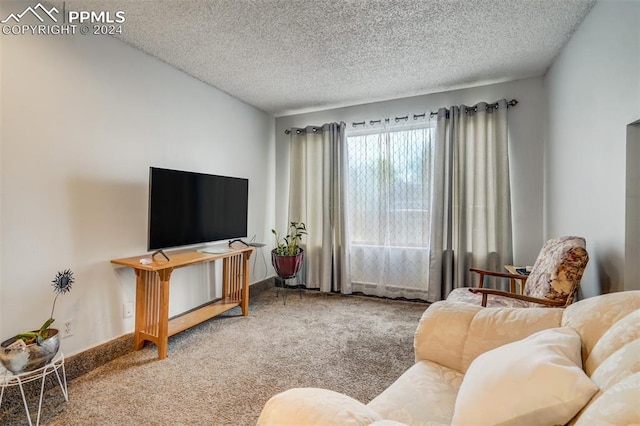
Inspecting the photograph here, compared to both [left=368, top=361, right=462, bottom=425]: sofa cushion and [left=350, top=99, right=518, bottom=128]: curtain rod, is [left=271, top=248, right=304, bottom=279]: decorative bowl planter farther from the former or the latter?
[left=368, top=361, right=462, bottom=425]: sofa cushion

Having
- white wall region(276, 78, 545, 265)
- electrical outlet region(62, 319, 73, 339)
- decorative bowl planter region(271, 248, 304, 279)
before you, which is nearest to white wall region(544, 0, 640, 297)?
white wall region(276, 78, 545, 265)

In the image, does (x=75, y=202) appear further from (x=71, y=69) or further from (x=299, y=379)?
(x=299, y=379)

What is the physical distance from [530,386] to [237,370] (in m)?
1.89

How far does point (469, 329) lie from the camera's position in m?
1.39

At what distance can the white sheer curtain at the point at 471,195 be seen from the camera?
326cm

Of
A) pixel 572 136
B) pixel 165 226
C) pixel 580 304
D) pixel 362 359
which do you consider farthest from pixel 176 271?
pixel 572 136

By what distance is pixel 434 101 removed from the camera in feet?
11.9

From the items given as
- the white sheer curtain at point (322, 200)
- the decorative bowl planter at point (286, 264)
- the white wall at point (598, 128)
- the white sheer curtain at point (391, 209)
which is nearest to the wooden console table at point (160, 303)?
the decorative bowl planter at point (286, 264)

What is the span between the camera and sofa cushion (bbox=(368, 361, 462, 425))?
105cm

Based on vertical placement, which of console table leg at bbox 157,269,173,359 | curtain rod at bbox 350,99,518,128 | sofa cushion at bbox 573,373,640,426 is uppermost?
curtain rod at bbox 350,99,518,128

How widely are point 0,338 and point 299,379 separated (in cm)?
182

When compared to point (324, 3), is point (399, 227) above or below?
below

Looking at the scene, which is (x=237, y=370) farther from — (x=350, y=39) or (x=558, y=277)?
(x=350, y=39)

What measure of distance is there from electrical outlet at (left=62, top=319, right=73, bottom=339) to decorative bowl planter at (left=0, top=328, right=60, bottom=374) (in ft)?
1.15
